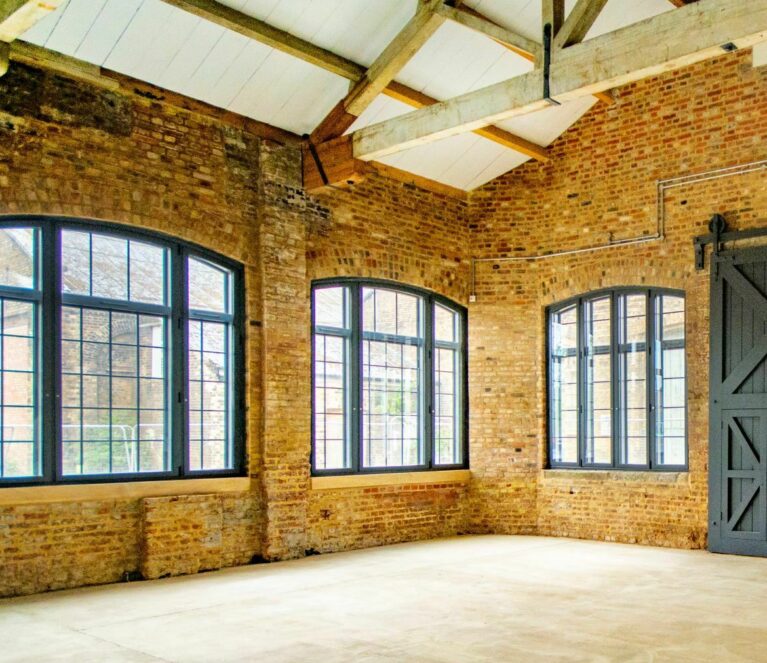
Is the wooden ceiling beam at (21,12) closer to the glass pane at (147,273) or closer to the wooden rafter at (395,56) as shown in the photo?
the glass pane at (147,273)

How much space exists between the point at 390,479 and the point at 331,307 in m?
2.14

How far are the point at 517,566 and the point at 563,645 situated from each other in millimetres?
2979

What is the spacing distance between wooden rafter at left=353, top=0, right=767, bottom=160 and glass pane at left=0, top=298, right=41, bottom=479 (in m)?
3.83

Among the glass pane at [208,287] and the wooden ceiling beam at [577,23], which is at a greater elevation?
the wooden ceiling beam at [577,23]

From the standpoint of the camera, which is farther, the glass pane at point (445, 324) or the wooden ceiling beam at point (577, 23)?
the glass pane at point (445, 324)

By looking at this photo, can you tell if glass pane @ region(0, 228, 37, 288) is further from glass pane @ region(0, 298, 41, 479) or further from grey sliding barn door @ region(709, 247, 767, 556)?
grey sliding barn door @ region(709, 247, 767, 556)

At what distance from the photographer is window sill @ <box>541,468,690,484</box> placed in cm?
939

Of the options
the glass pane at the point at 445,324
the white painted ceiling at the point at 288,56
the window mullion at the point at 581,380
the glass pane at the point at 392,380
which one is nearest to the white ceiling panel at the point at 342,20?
the white painted ceiling at the point at 288,56

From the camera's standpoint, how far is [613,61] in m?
6.57

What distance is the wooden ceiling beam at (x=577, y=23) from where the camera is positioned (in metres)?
6.91

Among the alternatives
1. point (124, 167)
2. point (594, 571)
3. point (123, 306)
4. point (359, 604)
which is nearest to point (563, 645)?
point (359, 604)

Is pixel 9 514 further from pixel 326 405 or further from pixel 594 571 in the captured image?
pixel 594 571

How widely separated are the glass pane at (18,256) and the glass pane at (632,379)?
6577mm

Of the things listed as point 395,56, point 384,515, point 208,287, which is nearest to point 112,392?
point 208,287
